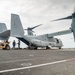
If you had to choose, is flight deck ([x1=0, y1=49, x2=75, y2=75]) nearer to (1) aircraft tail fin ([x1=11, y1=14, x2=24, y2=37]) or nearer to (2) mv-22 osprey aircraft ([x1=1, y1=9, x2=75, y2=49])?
(1) aircraft tail fin ([x1=11, y1=14, x2=24, y2=37])

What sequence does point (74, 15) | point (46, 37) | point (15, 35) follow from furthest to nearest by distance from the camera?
point (46, 37), point (15, 35), point (74, 15)

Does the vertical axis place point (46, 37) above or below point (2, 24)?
below

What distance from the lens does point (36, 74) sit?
324 inches

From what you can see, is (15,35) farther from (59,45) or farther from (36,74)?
(36,74)

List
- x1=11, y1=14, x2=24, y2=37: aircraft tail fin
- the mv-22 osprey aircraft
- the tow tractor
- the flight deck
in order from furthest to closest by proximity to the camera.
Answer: the mv-22 osprey aircraft, x1=11, y1=14, x2=24, y2=37: aircraft tail fin, the tow tractor, the flight deck

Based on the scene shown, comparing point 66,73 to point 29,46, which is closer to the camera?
point 66,73

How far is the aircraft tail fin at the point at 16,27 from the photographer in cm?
4947

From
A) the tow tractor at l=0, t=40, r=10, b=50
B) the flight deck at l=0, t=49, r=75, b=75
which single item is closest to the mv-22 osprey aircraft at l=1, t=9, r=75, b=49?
the tow tractor at l=0, t=40, r=10, b=50

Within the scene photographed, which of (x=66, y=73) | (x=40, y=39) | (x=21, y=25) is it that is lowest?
(x=66, y=73)

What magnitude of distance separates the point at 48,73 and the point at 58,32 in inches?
1982

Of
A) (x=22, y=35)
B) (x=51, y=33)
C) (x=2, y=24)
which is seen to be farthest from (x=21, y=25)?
(x=51, y=33)

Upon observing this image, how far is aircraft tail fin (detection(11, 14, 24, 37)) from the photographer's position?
162 ft

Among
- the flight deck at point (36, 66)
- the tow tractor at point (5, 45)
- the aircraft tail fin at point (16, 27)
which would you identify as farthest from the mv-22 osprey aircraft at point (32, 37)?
the flight deck at point (36, 66)

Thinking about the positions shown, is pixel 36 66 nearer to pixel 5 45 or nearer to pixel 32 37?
pixel 5 45
